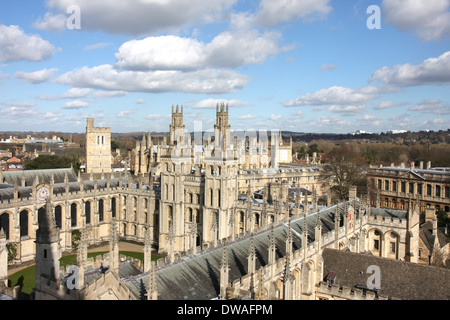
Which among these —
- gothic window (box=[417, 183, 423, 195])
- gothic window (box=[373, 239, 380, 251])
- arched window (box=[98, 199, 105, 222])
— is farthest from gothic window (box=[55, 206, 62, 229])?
gothic window (box=[417, 183, 423, 195])

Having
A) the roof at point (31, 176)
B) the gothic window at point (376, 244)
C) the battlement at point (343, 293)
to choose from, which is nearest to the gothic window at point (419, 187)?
the gothic window at point (376, 244)

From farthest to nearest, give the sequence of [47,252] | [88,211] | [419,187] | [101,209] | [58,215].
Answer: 1. [419,187]
2. [101,209]
3. [88,211]
4. [58,215]
5. [47,252]

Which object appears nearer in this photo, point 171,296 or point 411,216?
point 171,296

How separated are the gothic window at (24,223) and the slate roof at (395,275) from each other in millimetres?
29643

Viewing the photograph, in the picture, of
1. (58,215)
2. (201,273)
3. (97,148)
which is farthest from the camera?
(97,148)

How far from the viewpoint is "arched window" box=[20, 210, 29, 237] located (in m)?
38.5

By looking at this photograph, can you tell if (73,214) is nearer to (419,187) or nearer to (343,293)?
(343,293)

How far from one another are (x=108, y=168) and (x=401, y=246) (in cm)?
4853

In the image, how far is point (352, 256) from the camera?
82.4ft

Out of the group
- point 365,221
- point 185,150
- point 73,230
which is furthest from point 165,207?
point 365,221

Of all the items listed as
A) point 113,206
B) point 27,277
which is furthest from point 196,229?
point 113,206

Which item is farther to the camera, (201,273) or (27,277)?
(27,277)

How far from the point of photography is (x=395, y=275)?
76.4 feet
